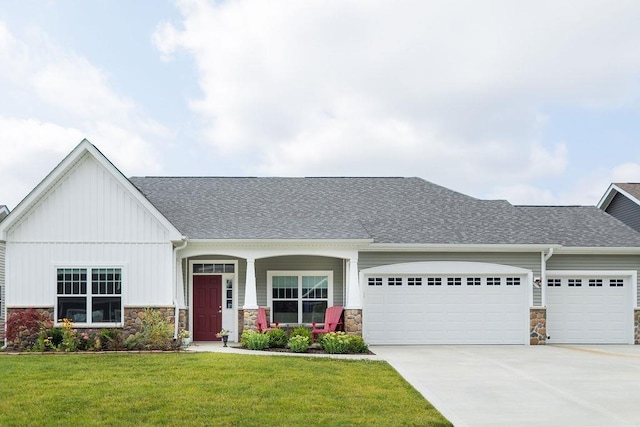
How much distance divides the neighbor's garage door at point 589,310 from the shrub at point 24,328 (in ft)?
49.0

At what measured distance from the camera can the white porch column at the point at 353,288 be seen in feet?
68.0

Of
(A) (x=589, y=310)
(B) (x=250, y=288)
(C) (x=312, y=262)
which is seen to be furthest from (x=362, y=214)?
(A) (x=589, y=310)

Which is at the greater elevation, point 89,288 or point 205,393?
point 89,288

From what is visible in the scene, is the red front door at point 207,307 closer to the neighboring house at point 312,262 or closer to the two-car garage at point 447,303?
the neighboring house at point 312,262

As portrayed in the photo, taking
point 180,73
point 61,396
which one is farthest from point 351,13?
point 61,396

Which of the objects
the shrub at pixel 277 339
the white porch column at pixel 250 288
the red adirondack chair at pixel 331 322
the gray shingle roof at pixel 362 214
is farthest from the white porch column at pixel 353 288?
the white porch column at pixel 250 288

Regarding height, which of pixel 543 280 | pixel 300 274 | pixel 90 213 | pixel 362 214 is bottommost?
pixel 543 280

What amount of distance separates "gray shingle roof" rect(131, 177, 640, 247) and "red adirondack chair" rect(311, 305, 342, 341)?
2.07m

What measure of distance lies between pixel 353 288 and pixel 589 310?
26.0 feet

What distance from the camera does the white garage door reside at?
861 inches

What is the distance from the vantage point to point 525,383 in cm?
1365

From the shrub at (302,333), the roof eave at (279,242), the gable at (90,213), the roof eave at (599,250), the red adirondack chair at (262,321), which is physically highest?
the gable at (90,213)

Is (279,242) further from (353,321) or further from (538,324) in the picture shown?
(538,324)

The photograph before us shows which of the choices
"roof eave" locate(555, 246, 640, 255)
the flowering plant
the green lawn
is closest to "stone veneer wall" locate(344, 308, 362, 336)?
the flowering plant
